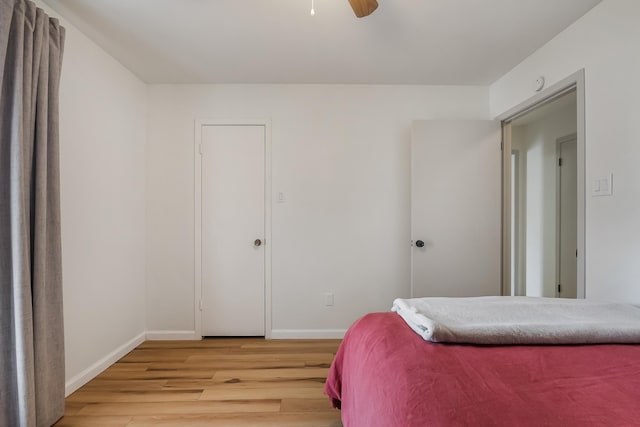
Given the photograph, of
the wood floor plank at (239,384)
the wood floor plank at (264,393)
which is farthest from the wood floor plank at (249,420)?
the wood floor plank at (239,384)

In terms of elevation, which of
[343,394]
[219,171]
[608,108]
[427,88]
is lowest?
[343,394]

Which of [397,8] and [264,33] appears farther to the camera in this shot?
[264,33]

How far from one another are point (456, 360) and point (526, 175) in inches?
147

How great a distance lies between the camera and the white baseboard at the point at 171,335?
8.91ft

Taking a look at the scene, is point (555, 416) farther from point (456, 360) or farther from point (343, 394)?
point (343, 394)

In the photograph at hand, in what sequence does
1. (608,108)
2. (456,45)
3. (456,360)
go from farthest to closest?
(456,45), (608,108), (456,360)

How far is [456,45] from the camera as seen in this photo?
2107 mm

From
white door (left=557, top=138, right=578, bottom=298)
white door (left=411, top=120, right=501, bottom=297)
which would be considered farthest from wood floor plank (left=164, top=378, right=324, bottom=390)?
white door (left=557, top=138, right=578, bottom=298)

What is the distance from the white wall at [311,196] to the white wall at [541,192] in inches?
72.1

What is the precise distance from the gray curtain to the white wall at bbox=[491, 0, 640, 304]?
9.99 feet

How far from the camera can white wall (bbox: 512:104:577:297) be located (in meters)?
3.31

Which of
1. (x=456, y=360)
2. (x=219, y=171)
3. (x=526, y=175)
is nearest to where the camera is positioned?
(x=456, y=360)

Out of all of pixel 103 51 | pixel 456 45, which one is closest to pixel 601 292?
pixel 456 45

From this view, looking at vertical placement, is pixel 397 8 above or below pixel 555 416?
above
